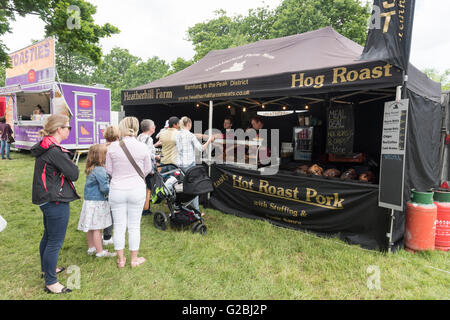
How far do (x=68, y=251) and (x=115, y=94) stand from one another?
40925 mm

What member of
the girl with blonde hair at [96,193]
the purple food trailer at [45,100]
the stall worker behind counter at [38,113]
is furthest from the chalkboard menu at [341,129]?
the stall worker behind counter at [38,113]

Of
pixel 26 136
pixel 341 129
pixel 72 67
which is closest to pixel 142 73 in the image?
pixel 72 67

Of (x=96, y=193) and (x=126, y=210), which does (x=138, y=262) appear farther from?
(x=96, y=193)

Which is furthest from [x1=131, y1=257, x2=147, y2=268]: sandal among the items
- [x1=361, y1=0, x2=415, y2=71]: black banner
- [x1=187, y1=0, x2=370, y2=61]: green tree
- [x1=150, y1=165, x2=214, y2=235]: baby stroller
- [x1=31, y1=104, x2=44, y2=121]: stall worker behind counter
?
[x1=187, y1=0, x2=370, y2=61]: green tree

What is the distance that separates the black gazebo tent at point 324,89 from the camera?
11.4ft

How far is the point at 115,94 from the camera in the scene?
132ft

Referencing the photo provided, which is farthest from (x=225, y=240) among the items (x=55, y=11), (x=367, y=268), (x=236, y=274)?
(x=55, y=11)

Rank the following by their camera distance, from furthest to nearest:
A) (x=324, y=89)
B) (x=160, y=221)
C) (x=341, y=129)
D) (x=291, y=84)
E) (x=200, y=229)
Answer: (x=341, y=129) < (x=160, y=221) < (x=200, y=229) < (x=291, y=84) < (x=324, y=89)

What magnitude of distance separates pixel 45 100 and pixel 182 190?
1085 centimetres

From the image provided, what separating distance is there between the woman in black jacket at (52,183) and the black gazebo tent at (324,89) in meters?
2.87

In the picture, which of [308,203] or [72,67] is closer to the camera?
[308,203]

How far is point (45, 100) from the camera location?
38.1ft

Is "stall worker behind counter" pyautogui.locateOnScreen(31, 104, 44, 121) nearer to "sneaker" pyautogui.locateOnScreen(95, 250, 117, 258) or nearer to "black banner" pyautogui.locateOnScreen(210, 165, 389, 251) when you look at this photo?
"black banner" pyautogui.locateOnScreen(210, 165, 389, 251)

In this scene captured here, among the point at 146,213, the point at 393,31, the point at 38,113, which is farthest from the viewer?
the point at 38,113
